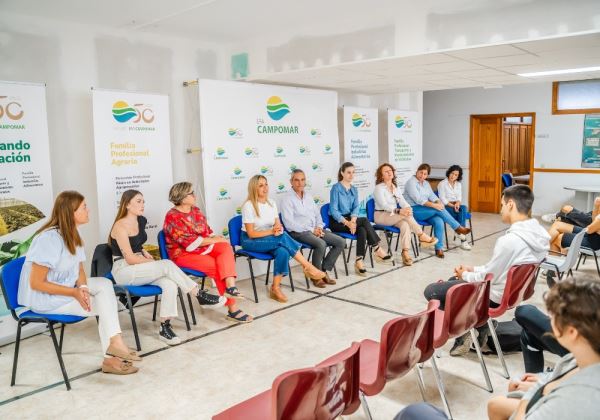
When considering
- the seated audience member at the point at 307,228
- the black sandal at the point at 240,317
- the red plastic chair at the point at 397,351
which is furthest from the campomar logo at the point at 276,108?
the red plastic chair at the point at 397,351

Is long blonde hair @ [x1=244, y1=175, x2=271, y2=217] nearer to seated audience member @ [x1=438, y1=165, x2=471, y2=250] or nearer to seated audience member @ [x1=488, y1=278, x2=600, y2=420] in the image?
seated audience member @ [x1=438, y1=165, x2=471, y2=250]

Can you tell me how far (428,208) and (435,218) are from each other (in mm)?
186

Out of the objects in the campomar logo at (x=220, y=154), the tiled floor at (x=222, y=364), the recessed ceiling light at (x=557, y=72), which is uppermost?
the recessed ceiling light at (x=557, y=72)

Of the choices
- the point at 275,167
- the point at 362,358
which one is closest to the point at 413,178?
the point at 275,167

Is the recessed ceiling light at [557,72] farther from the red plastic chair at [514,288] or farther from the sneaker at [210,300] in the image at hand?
the sneaker at [210,300]

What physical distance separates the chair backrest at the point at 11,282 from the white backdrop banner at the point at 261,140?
7.60 feet

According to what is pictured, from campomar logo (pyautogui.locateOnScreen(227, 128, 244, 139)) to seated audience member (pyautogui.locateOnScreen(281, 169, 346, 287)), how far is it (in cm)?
77

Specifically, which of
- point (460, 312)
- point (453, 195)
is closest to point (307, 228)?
point (460, 312)

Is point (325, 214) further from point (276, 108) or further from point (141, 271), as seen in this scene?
point (141, 271)

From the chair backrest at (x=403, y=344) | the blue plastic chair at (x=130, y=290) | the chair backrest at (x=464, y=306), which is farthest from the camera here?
the blue plastic chair at (x=130, y=290)

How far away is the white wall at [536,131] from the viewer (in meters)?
9.80

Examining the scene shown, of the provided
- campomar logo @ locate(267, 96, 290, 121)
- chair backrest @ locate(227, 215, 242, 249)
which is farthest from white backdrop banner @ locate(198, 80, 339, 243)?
chair backrest @ locate(227, 215, 242, 249)

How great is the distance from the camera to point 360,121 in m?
7.59

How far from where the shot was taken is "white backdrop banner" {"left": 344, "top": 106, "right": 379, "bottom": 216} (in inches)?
293
